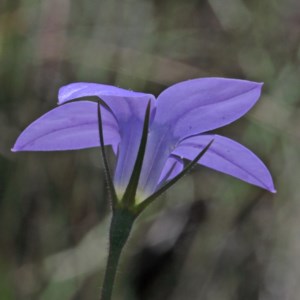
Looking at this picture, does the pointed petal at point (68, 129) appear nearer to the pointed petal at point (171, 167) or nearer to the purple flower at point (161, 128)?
the purple flower at point (161, 128)

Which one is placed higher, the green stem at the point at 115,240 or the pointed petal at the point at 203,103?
the pointed petal at the point at 203,103

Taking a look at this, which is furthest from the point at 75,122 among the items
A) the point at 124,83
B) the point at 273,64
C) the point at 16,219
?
the point at 273,64

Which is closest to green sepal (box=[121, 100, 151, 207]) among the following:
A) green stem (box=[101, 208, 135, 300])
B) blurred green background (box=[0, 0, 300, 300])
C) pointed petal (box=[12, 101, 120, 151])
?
green stem (box=[101, 208, 135, 300])

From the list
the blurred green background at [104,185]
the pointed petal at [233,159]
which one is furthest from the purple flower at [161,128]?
the blurred green background at [104,185]

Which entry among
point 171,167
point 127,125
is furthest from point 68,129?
point 171,167

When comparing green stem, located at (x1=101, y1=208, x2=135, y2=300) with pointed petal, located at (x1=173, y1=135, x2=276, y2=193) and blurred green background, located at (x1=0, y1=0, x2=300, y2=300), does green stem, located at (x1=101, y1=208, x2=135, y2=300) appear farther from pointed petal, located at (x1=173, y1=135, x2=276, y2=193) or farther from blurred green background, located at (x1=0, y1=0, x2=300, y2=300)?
blurred green background, located at (x1=0, y1=0, x2=300, y2=300)

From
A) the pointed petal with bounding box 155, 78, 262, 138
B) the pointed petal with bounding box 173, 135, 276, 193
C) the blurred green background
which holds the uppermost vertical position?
the pointed petal with bounding box 155, 78, 262, 138
